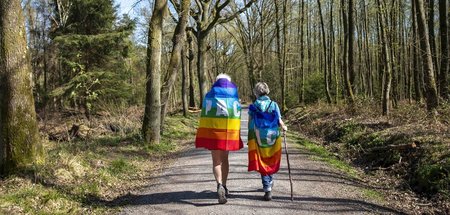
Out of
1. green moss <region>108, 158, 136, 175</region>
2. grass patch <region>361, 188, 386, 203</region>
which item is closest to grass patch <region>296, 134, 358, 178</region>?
grass patch <region>361, 188, 386, 203</region>

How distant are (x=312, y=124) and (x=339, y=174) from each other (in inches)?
414

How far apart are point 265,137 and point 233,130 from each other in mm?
561

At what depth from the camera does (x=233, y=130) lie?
19.8ft

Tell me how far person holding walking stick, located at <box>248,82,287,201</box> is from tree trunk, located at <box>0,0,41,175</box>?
3845mm

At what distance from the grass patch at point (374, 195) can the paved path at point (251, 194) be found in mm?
118

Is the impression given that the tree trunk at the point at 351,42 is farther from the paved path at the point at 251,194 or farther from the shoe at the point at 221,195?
→ the shoe at the point at 221,195

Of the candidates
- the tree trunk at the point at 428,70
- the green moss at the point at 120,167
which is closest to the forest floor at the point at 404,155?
the tree trunk at the point at 428,70

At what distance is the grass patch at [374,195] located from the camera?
20.4 feet

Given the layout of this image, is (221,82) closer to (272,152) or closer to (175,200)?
(272,152)

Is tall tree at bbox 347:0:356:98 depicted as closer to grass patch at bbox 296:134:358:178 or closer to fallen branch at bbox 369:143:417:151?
grass patch at bbox 296:134:358:178

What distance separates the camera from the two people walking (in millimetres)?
5957

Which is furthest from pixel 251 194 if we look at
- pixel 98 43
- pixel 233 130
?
pixel 98 43

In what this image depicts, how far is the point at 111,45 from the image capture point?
2334cm

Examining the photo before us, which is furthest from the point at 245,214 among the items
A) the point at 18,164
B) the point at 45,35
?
the point at 45,35
